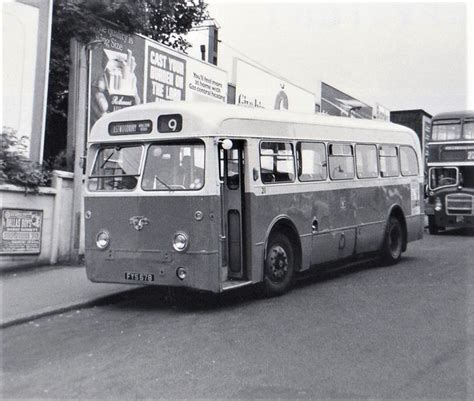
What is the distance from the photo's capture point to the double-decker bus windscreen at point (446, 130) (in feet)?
74.1

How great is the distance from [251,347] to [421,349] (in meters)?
1.66

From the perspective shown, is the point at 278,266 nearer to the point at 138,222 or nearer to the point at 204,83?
the point at 138,222

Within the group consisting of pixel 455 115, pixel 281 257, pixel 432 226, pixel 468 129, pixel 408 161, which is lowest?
pixel 281 257

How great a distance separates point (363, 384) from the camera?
5637 mm

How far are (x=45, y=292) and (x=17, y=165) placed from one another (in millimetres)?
2861

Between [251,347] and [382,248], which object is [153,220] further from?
[382,248]

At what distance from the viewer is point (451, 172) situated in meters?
22.0

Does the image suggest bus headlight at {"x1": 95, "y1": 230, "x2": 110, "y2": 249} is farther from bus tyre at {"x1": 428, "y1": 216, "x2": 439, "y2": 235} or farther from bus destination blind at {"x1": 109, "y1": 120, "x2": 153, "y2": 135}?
bus tyre at {"x1": 428, "y1": 216, "x2": 439, "y2": 235}

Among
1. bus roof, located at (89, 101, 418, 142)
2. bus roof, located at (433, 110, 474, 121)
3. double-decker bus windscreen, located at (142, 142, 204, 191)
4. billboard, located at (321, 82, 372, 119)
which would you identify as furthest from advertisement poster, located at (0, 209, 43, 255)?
billboard, located at (321, 82, 372, 119)

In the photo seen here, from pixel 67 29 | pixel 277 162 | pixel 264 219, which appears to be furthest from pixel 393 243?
pixel 67 29

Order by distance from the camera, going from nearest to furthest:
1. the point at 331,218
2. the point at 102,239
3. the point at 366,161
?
the point at 102,239, the point at 331,218, the point at 366,161

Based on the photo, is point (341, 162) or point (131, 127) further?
point (341, 162)

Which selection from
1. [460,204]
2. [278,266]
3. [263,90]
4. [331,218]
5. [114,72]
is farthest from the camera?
[263,90]

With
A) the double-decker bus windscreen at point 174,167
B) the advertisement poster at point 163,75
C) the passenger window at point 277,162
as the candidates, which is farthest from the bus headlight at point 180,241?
the advertisement poster at point 163,75
